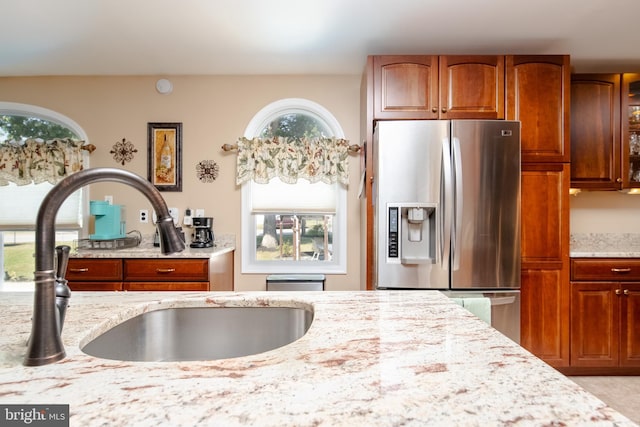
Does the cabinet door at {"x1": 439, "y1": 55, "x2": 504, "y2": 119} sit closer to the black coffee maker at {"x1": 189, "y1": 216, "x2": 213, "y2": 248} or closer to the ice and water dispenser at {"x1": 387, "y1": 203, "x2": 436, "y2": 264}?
the ice and water dispenser at {"x1": 387, "y1": 203, "x2": 436, "y2": 264}

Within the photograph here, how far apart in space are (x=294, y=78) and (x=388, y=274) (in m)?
2.00

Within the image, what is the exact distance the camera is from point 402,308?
0.94m

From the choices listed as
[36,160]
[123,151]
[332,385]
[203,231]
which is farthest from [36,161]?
[332,385]

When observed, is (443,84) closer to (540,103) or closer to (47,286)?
(540,103)

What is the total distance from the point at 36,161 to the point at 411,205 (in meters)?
3.27

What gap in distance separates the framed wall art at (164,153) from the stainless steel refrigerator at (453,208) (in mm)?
1923

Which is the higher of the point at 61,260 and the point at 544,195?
the point at 544,195

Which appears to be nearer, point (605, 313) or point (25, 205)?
point (605, 313)

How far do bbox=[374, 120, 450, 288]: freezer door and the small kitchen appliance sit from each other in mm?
2180

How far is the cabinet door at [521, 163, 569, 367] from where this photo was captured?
8.14 feet

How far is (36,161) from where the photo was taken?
3016 millimetres

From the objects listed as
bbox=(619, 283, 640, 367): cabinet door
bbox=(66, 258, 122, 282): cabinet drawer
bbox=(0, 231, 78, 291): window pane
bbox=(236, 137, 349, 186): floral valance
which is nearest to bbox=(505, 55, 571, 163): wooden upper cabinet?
bbox=(619, 283, 640, 367): cabinet door

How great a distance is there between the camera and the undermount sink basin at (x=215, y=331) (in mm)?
979

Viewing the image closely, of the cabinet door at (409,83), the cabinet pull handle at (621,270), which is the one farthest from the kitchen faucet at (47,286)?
the cabinet pull handle at (621,270)
